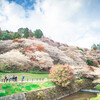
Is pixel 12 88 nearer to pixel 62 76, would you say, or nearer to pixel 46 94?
pixel 46 94

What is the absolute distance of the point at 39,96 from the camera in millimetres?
17500

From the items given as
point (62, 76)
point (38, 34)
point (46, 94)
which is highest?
point (38, 34)

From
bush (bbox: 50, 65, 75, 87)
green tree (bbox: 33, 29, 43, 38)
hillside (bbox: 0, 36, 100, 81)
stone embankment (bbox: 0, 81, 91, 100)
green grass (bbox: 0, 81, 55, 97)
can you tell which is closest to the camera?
green grass (bbox: 0, 81, 55, 97)

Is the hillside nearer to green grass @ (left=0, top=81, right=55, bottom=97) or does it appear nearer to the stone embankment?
green grass @ (left=0, top=81, right=55, bottom=97)

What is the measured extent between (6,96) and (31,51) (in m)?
20.5

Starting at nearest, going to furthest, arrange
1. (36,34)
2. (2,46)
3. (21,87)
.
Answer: (21,87)
(2,46)
(36,34)

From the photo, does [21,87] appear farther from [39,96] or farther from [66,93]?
[66,93]

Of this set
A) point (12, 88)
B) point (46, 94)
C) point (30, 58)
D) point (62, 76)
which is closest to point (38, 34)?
point (30, 58)

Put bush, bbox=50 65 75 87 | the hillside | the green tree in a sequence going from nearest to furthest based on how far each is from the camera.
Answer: bush, bbox=50 65 75 87
the hillside
the green tree

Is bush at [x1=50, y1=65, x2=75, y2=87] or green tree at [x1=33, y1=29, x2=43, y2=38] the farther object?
green tree at [x1=33, y1=29, x2=43, y2=38]

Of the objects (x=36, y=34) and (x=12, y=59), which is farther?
(x=36, y=34)

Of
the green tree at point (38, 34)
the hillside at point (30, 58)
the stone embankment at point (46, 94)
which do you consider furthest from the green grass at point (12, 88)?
the green tree at point (38, 34)

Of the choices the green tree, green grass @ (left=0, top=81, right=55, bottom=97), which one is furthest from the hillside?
the green tree

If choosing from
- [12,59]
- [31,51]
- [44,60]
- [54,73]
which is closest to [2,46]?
[31,51]
